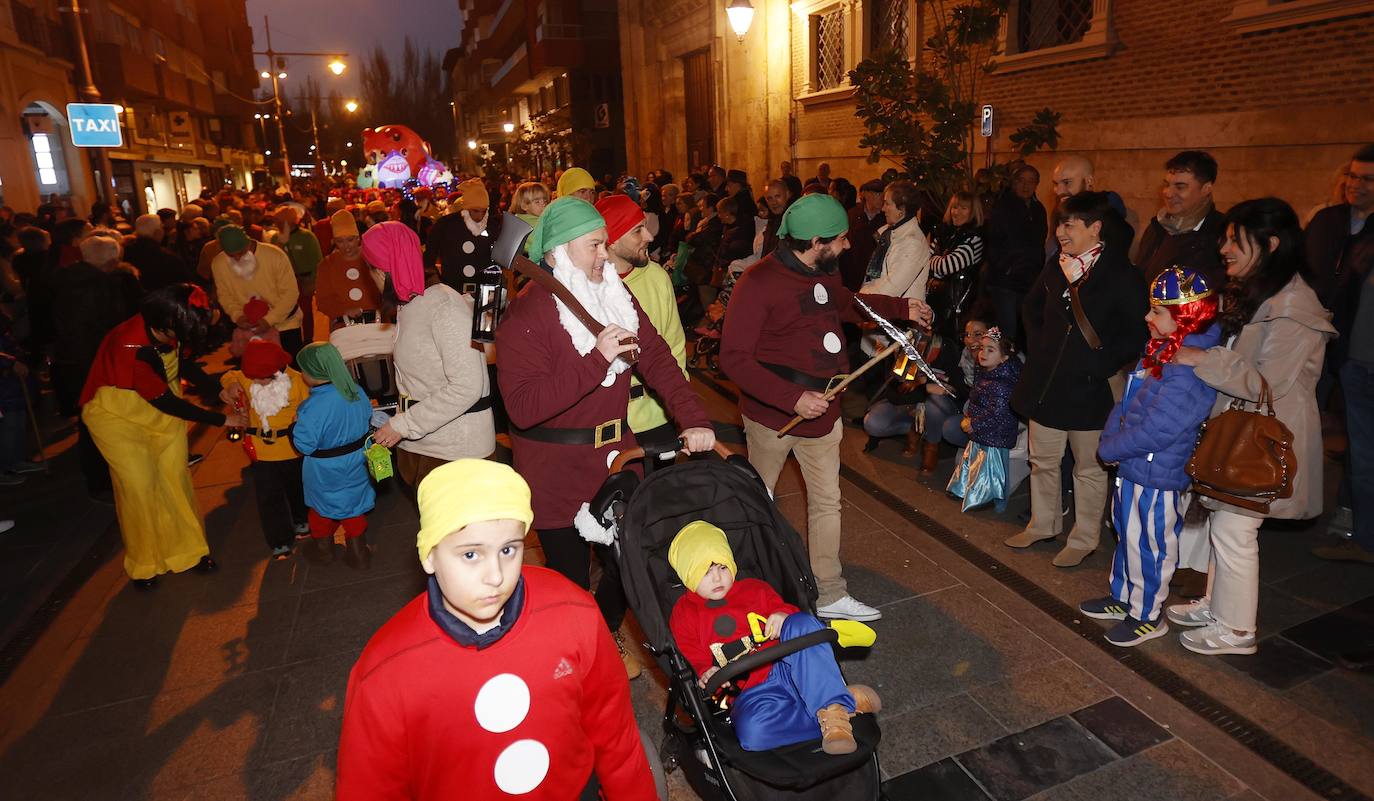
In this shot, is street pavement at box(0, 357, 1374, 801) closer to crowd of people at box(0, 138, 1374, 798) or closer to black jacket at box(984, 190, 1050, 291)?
crowd of people at box(0, 138, 1374, 798)

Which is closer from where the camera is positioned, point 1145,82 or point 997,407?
point 997,407

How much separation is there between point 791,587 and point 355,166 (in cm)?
9006

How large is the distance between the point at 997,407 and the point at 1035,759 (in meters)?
2.95

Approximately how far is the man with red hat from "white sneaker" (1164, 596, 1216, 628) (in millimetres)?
5556

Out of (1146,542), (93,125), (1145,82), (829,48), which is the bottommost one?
(1146,542)

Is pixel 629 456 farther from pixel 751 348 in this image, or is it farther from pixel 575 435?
pixel 751 348

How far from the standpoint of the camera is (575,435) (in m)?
3.42

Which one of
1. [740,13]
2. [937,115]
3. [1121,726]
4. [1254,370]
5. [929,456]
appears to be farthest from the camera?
[740,13]

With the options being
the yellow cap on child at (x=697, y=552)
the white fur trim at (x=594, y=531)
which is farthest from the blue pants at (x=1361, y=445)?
the white fur trim at (x=594, y=531)

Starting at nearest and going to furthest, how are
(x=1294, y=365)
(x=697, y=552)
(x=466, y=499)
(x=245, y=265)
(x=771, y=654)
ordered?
(x=466, y=499) → (x=771, y=654) → (x=697, y=552) → (x=1294, y=365) → (x=245, y=265)

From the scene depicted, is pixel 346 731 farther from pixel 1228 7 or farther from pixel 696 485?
pixel 1228 7

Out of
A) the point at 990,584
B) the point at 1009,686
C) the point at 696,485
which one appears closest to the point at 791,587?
the point at 696,485

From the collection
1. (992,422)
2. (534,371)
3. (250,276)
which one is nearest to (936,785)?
(534,371)

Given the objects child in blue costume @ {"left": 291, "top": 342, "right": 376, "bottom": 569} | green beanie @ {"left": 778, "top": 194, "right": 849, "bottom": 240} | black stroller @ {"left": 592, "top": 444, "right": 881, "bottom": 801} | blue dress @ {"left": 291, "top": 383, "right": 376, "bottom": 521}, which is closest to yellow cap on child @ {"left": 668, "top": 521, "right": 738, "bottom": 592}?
black stroller @ {"left": 592, "top": 444, "right": 881, "bottom": 801}
